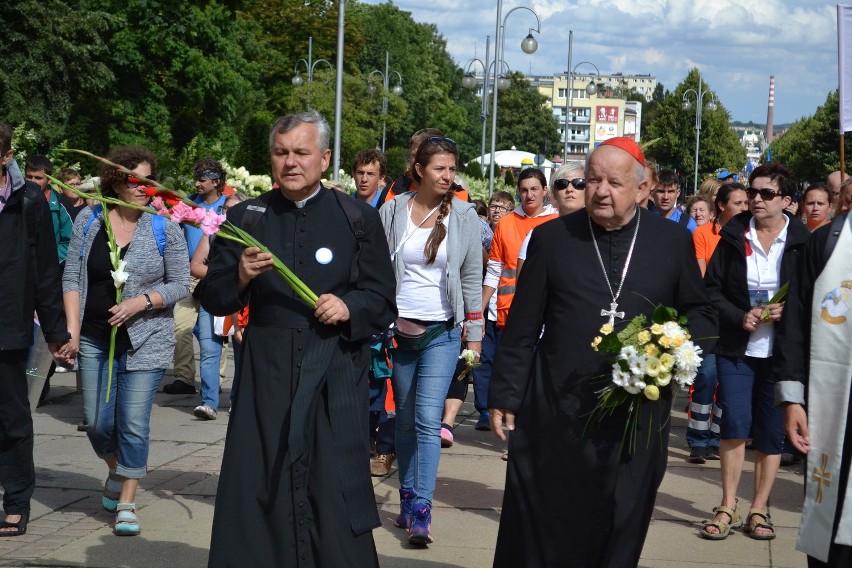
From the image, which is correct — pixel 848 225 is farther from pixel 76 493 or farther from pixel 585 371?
pixel 76 493

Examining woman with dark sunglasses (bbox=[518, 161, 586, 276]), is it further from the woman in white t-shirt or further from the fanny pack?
the fanny pack

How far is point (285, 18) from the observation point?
6444cm

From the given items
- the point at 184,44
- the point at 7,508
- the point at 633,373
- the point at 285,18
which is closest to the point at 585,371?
the point at 633,373

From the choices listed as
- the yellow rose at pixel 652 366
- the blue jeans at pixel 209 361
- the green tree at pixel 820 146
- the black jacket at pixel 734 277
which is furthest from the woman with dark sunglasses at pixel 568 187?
the green tree at pixel 820 146

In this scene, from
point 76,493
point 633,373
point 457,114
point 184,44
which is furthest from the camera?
point 457,114

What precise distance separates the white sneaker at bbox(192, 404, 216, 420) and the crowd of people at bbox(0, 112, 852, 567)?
334 cm

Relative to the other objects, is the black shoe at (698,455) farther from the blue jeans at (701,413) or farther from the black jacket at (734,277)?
the black jacket at (734,277)

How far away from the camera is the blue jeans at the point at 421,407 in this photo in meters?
6.62

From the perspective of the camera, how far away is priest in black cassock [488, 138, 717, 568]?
4.60 metres

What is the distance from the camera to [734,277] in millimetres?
7043

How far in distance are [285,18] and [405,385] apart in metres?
59.7

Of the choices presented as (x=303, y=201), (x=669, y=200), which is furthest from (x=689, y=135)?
(x=303, y=201)

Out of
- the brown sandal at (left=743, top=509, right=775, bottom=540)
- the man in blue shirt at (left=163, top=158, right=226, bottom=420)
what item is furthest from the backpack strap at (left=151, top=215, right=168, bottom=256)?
the brown sandal at (left=743, top=509, right=775, bottom=540)

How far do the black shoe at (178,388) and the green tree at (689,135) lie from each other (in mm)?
86744
